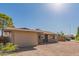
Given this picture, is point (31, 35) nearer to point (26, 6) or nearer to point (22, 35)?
point (22, 35)

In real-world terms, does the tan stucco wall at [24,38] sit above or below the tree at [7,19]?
below

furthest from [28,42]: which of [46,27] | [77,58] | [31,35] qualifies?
[77,58]

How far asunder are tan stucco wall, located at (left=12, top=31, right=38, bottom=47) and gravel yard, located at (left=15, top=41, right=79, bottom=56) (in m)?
0.26

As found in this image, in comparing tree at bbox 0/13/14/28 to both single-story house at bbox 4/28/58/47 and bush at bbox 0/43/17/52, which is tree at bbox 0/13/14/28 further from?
bush at bbox 0/43/17/52

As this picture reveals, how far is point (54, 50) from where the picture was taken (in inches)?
376

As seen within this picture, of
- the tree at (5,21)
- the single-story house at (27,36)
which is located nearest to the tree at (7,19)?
the tree at (5,21)

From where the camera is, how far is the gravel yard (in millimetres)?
9180

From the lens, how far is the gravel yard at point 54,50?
9180 millimetres

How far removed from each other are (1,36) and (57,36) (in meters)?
2.00

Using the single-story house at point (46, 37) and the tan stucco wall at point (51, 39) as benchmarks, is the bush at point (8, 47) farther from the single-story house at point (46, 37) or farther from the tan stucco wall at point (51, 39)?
the tan stucco wall at point (51, 39)

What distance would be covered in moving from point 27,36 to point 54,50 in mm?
1099

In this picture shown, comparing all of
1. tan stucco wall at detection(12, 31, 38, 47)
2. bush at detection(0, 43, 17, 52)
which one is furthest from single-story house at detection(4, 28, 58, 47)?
bush at detection(0, 43, 17, 52)

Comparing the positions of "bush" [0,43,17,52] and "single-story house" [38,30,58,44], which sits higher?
"single-story house" [38,30,58,44]

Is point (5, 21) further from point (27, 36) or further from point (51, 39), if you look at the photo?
point (51, 39)
